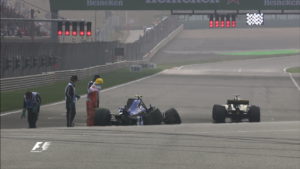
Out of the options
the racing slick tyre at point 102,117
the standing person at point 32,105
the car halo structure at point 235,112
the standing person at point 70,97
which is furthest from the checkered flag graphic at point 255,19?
the racing slick tyre at point 102,117

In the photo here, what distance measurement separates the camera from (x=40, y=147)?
7.57m

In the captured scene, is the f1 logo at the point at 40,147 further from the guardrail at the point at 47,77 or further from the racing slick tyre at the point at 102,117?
the guardrail at the point at 47,77

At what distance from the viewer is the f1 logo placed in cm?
739

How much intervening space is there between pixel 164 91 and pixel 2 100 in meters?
10.5

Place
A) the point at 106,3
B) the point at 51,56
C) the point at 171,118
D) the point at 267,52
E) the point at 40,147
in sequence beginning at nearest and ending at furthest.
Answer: the point at 40,147
the point at 171,118
the point at 51,56
the point at 106,3
the point at 267,52

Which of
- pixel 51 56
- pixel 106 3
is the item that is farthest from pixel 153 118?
pixel 106 3

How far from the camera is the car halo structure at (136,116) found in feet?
52.5

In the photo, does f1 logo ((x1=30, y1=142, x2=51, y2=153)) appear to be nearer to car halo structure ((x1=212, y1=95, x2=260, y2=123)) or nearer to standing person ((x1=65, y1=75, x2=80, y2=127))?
standing person ((x1=65, y1=75, x2=80, y2=127))

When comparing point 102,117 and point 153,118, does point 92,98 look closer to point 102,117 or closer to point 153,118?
point 102,117

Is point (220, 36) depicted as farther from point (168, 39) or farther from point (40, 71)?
point (40, 71)

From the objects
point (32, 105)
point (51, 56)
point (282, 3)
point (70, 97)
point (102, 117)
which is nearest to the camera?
point (102, 117)

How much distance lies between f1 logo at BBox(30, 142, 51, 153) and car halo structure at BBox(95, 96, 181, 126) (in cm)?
807

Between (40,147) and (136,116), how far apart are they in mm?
8867

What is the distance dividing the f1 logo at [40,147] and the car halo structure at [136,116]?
26.5ft
